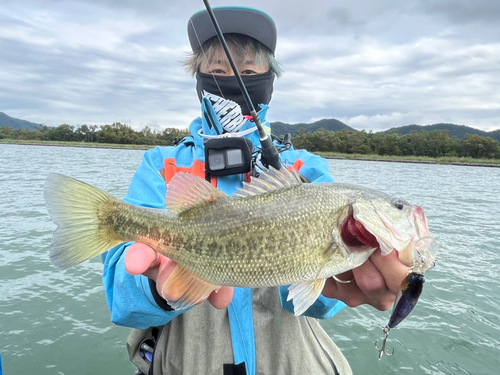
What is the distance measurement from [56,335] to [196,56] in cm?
528

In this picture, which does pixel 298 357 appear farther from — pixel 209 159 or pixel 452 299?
pixel 452 299

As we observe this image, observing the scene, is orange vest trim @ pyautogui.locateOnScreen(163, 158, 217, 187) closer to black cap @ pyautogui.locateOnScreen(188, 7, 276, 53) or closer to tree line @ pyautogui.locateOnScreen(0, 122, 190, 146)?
black cap @ pyautogui.locateOnScreen(188, 7, 276, 53)

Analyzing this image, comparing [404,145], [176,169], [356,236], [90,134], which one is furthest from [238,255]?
[90,134]

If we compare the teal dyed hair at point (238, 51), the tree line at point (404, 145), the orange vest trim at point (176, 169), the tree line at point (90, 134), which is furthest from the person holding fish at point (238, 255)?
the tree line at point (90, 134)

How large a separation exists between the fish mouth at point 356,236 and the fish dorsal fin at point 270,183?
0.37m

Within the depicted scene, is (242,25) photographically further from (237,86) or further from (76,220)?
(76,220)

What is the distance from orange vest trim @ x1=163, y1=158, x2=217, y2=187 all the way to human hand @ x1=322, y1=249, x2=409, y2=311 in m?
1.43

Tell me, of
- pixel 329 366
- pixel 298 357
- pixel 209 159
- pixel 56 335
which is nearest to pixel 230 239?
pixel 209 159

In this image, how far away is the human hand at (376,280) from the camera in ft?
6.50

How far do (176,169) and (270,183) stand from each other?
44.2 inches

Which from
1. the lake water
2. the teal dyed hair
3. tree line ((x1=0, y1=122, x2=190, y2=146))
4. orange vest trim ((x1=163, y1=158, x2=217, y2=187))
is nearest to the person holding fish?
orange vest trim ((x1=163, y1=158, x2=217, y2=187))

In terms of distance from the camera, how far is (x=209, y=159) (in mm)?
2803

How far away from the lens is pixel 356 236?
2.01 meters

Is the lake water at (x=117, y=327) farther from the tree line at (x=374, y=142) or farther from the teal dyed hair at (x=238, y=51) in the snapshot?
the tree line at (x=374, y=142)
